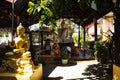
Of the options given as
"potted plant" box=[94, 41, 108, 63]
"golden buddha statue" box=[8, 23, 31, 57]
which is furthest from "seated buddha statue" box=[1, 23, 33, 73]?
"potted plant" box=[94, 41, 108, 63]

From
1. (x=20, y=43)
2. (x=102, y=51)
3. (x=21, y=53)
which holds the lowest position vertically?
(x=102, y=51)

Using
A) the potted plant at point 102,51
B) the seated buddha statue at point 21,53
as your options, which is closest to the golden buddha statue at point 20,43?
the seated buddha statue at point 21,53

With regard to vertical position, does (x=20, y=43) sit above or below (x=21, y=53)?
above

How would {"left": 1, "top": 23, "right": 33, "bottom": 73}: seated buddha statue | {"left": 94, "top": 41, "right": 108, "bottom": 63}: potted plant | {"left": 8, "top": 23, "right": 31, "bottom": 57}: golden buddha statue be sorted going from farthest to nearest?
1. {"left": 94, "top": 41, "right": 108, "bottom": 63}: potted plant
2. {"left": 8, "top": 23, "right": 31, "bottom": 57}: golden buddha statue
3. {"left": 1, "top": 23, "right": 33, "bottom": 73}: seated buddha statue

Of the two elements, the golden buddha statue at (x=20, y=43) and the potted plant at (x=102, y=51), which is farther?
the potted plant at (x=102, y=51)

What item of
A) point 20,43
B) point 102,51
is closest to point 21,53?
point 20,43

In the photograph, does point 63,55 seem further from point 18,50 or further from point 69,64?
point 18,50

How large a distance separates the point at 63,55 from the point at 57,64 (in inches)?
30.8

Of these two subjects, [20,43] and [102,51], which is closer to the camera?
[20,43]

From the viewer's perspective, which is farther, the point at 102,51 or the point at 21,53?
the point at 102,51

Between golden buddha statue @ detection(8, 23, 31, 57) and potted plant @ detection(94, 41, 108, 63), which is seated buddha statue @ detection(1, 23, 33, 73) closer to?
golden buddha statue @ detection(8, 23, 31, 57)

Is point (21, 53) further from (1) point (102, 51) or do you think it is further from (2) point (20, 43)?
(1) point (102, 51)

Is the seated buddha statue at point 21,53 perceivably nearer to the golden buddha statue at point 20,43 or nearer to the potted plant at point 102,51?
the golden buddha statue at point 20,43

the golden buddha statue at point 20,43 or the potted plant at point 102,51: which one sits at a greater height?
the golden buddha statue at point 20,43
